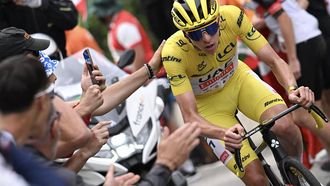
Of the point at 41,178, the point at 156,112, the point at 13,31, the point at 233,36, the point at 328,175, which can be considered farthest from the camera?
the point at 328,175

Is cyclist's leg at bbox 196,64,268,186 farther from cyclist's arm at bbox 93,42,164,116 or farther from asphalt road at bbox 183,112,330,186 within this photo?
asphalt road at bbox 183,112,330,186

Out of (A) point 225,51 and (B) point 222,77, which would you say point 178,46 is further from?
(B) point 222,77

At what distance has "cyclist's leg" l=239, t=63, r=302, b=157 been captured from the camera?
235 inches

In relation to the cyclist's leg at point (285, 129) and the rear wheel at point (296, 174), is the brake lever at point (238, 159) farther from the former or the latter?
the cyclist's leg at point (285, 129)

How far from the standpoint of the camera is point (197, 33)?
223 inches

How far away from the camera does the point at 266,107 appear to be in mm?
5977

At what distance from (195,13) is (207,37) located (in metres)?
Result: 0.21

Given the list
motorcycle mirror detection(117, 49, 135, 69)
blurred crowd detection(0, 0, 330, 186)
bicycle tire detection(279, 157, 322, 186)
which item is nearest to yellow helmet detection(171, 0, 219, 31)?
blurred crowd detection(0, 0, 330, 186)

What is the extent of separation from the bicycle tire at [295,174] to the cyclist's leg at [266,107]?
1.44ft

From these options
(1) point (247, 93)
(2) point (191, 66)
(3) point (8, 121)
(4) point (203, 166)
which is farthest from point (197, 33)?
(4) point (203, 166)

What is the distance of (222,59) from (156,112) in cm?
88

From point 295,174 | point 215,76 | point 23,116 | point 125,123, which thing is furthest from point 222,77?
point 23,116

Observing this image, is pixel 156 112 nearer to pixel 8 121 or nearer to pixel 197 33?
pixel 197 33

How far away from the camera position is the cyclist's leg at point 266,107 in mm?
5957
